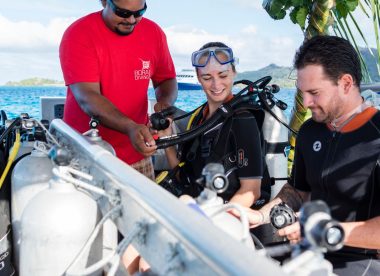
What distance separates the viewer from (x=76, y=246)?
4.85 feet

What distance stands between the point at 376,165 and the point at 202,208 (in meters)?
1.04

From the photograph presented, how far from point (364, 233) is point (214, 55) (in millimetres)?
1322

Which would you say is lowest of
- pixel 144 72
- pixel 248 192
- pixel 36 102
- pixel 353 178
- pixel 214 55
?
pixel 36 102

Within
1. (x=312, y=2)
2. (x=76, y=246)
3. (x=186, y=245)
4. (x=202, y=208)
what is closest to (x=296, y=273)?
(x=186, y=245)

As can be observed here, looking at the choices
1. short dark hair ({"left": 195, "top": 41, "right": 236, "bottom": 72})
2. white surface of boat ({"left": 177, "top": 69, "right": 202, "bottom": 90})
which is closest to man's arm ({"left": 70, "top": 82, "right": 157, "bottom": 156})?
short dark hair ({"left": 195, "top": 41, "right": 236, "bottom": 72})

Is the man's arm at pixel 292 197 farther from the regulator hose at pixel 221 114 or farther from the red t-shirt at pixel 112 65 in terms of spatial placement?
the red t-shirt at pixel 112 65

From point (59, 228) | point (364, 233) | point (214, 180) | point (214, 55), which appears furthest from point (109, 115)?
point (214, 180)

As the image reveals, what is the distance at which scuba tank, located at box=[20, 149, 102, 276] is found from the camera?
1.46 meters

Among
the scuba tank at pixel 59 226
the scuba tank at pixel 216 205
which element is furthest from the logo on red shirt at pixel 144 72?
the scuba tank at pixel 216 205

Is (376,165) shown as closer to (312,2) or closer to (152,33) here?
(152,33)

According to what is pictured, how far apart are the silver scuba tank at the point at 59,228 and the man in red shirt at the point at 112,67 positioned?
1130 millimetres

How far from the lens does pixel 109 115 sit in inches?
103

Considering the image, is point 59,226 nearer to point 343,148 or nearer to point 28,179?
point 28,179

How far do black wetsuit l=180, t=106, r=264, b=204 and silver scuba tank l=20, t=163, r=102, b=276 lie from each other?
113 cm
